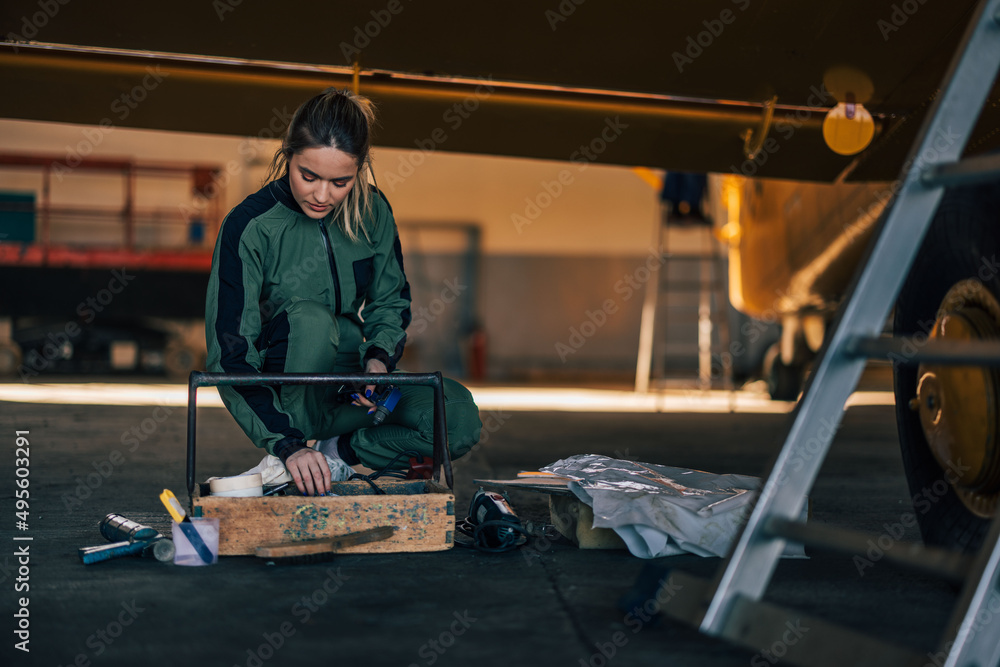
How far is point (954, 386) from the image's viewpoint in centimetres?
168

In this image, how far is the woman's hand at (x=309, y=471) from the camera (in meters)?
1.90

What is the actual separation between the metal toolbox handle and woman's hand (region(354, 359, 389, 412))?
21cm

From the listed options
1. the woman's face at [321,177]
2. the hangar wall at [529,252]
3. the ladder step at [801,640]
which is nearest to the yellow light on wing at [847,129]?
the woman's face at [321,177]

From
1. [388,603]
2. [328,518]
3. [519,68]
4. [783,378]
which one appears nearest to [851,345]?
[388,603]

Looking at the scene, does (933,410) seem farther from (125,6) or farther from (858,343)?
(125,6)

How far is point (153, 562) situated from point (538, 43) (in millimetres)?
1792

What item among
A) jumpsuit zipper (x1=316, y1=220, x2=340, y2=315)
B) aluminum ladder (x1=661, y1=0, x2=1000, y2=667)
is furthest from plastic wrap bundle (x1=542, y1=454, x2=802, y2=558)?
jumpsuit zipper (x1=316, y1=220, x2=340, y2=315)

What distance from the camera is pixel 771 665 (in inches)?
48.1

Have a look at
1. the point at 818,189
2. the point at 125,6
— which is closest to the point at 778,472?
the point at 125,6

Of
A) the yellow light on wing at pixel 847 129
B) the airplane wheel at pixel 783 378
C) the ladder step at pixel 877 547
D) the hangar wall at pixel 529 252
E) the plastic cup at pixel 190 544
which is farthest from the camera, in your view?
the hangar wall at pixel 529 252

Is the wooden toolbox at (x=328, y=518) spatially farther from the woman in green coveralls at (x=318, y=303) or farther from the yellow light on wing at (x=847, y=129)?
the yellow light on wing at (x=847, y=129)

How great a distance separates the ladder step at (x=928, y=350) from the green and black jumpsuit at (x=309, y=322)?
122 cm

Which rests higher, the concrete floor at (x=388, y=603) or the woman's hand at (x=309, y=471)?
the woman's hand at (x=309, y=471)

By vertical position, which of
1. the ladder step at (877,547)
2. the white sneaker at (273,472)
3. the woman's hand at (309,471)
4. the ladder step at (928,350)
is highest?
the ladder step at (928,350)
